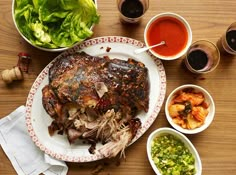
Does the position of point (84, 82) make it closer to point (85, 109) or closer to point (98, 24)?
point (85, 109)

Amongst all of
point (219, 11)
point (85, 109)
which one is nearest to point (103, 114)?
point (85, 109)

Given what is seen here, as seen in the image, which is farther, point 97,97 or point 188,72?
point 188,72

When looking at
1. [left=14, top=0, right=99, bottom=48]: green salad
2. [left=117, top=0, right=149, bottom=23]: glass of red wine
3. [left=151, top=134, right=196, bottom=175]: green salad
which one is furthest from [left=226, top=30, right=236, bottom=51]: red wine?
[left=14, top=0, right=99, bottom=48]: green salad

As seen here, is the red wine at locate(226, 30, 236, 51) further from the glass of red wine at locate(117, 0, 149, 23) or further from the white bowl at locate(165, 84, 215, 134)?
the glass of red wine at locate(117, 0, 149, 23)

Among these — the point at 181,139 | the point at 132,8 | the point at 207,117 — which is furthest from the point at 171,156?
the point at 132,8

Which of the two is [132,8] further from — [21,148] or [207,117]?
[21,148]

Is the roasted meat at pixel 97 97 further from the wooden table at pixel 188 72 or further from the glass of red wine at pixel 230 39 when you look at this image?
the glass of red wine at pixel 230 39

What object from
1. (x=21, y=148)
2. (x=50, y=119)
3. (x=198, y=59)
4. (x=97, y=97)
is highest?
(x=198, y=59)

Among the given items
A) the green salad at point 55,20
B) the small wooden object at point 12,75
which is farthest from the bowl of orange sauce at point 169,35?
the small wooden object at point 12,75
